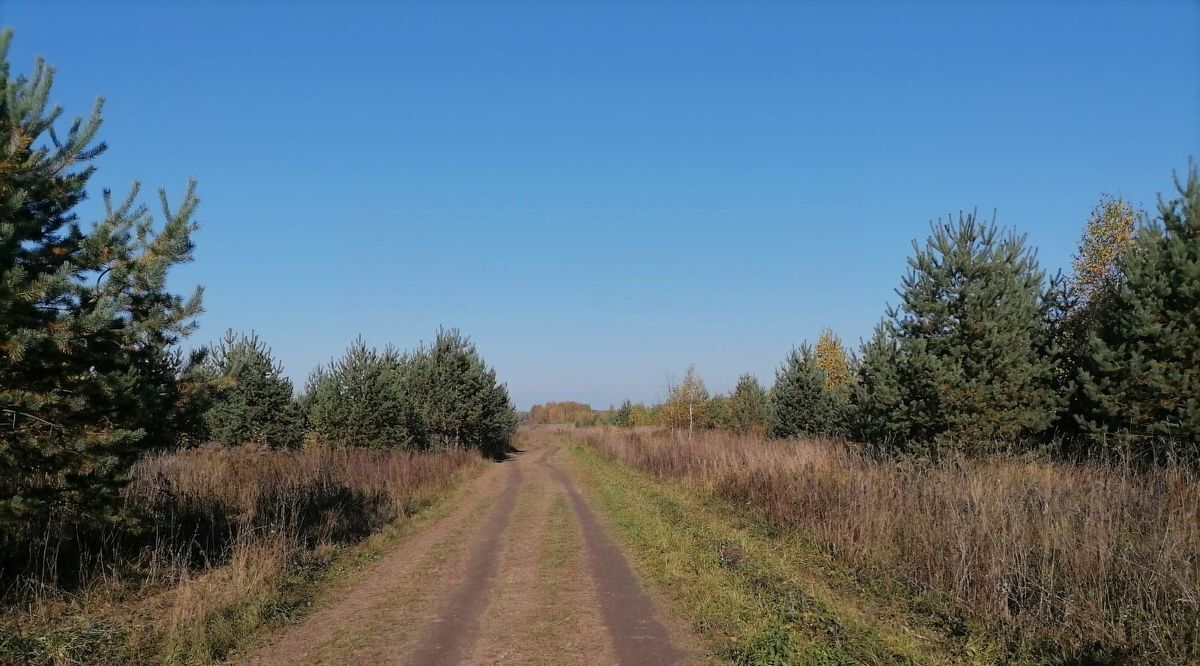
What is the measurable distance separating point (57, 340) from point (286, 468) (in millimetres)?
11873

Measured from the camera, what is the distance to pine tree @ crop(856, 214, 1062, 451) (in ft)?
47.0

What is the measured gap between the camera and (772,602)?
24.7 feet

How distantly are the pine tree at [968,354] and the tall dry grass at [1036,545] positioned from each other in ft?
4.82

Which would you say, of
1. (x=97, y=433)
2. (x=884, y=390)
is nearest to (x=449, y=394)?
(x=884, y=390)

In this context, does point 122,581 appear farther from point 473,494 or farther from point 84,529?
point 473,494

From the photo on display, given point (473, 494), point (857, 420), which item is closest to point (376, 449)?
point (473, 494)

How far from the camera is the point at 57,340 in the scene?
6191mm

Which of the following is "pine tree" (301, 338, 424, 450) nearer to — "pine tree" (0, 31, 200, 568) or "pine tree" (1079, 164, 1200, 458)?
"pine tree" (0, 31, 200, 568)

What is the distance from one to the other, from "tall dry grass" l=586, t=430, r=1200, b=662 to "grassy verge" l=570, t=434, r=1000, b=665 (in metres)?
0.52

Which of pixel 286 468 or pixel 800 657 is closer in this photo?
pixel 800 657

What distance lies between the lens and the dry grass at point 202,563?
21.0 ft

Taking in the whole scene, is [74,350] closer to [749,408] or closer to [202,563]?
[202,563]

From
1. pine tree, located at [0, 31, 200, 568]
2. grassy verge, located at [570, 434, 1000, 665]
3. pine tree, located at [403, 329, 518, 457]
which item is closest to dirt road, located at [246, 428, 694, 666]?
grassy verge, located at [570, 434, 1000, 665]

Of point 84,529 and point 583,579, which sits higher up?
point 84,529
